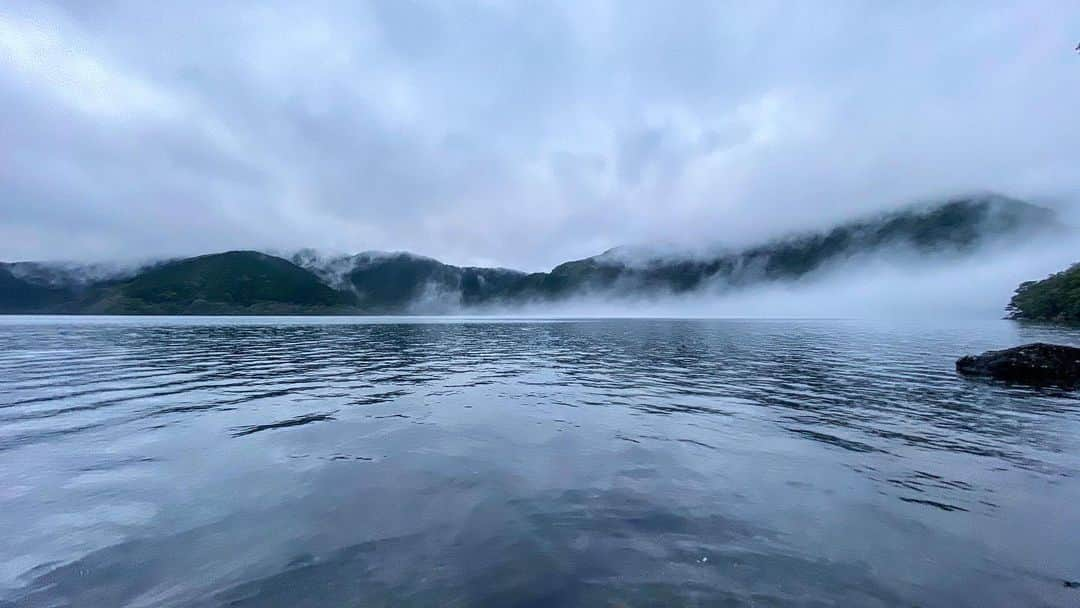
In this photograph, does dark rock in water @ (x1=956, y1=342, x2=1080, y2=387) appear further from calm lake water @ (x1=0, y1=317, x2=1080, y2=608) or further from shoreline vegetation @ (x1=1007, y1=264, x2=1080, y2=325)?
shoreline vegetation @ (x1=1007, y1=264, x2=1080, y2=325)

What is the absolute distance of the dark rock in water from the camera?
105 feet

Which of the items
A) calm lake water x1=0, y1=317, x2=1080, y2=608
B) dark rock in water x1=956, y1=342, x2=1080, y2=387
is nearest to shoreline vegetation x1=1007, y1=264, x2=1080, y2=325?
dark rock in water x1=956, y1=342, x2=1080, y2=387

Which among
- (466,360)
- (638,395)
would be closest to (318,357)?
(466,360)

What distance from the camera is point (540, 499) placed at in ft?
39.9

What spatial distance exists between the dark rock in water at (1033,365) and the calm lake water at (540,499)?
25.1 feet

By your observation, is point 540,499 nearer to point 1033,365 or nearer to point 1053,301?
point 1033,365

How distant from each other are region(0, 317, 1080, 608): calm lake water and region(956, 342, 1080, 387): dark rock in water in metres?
7.64

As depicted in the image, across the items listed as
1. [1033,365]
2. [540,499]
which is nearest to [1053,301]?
[1033,365]

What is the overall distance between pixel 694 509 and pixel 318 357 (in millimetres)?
49647

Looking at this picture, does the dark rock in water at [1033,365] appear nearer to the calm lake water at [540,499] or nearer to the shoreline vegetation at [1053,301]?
the calm lake water at [540,499]

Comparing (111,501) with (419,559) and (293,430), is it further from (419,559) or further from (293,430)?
(419,559)

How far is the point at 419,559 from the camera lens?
8.94 m

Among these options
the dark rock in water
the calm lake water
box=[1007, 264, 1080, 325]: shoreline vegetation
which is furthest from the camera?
box=[1007, 264, 1080, 325]: shoreline vegetation

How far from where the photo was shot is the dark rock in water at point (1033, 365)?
32156mm
